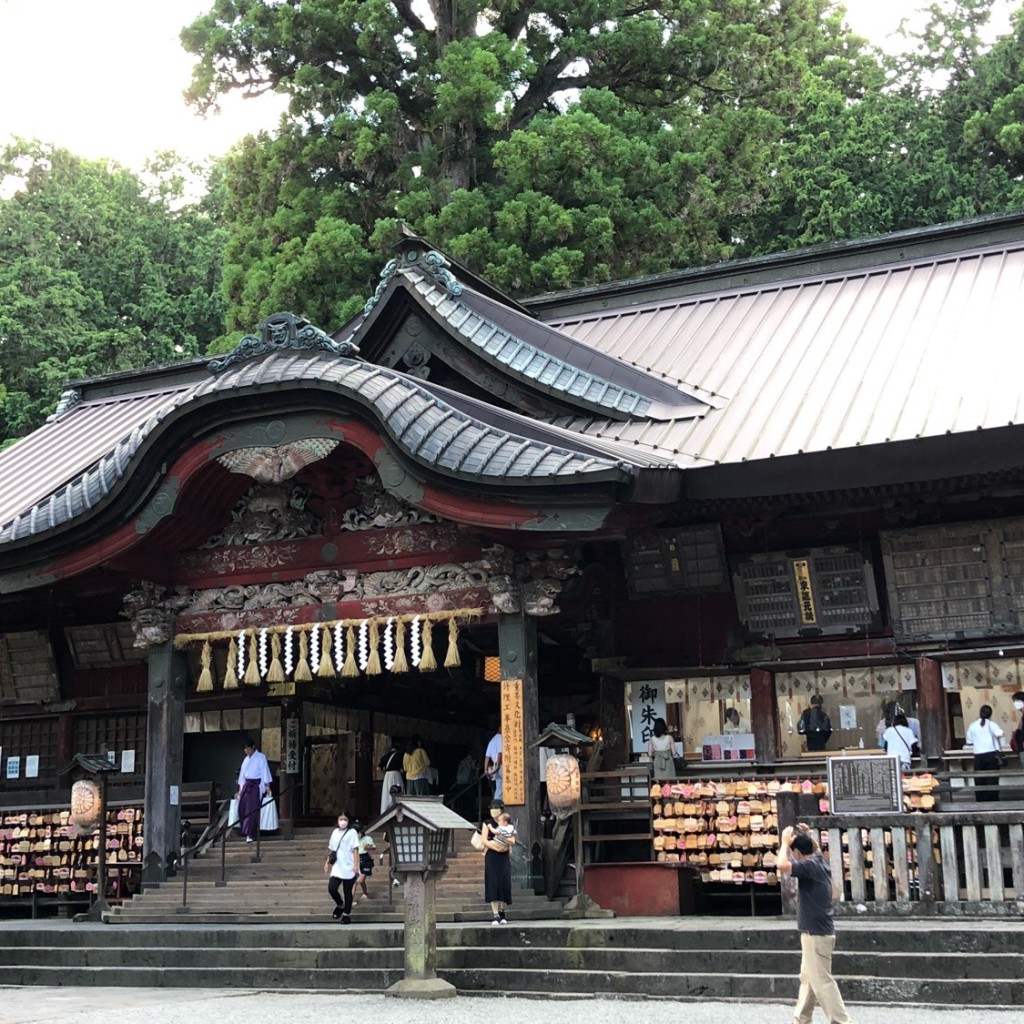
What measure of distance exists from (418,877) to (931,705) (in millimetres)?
6750

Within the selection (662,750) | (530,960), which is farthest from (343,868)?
(662,750)

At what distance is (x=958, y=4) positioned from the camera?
37750 mm

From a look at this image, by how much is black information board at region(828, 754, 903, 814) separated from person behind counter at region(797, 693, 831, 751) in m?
3.33

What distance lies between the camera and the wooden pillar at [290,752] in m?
20.7

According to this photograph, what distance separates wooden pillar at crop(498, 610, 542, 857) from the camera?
15.1 metres

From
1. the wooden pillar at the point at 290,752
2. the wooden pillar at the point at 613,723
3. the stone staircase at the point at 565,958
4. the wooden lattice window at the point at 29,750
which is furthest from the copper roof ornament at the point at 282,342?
the wooden lattice window at the point at 29,750

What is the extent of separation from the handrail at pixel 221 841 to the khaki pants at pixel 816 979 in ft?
28.1

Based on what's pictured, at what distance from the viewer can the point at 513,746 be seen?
15297 mm

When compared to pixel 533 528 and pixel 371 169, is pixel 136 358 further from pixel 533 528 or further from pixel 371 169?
pixel 533 528

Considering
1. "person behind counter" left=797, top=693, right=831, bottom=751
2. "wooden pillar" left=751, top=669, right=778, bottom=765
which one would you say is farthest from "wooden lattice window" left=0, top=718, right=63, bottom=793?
"person behind counter" left=797, top=693, right=831, bottom=751

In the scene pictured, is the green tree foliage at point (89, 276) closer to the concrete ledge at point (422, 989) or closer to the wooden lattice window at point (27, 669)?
the wooden lattice window at point (27, 669)

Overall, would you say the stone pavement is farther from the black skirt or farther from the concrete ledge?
the black skirt

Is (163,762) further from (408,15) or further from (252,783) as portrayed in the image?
(408,15)

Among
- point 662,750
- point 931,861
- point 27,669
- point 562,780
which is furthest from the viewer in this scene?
point 27,669
